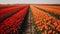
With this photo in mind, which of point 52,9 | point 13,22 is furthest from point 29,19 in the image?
point 52,9

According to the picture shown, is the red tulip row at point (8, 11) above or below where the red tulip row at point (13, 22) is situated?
above

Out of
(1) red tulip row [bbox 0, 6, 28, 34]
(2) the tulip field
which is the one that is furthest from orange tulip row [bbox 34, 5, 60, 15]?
(1) red tulip row [bbox 0, 6, 28, 34]

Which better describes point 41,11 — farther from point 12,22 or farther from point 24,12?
point 12,22

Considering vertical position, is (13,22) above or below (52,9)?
below

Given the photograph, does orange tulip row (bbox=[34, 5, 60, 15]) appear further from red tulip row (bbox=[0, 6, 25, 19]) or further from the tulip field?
red tulip row (bbox=[0, 6, 25, 19])

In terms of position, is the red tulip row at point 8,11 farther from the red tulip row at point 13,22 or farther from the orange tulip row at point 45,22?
the orange tulip row at point 45,22

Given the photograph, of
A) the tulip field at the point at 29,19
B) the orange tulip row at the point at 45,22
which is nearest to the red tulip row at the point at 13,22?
the tulip field at the point at 29,19

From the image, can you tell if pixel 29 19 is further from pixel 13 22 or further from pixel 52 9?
pixel 52 9
